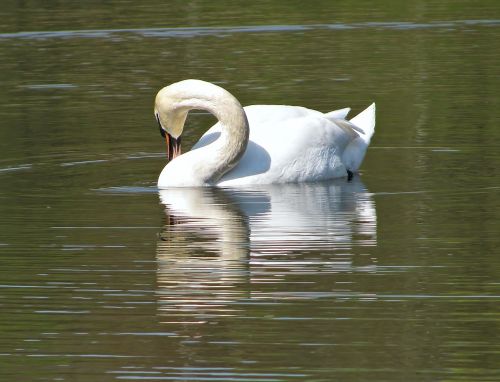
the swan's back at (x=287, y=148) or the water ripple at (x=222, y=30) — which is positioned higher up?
the swan's back at (x=287, y=148)

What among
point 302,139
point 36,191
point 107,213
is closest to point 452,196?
point 302,139

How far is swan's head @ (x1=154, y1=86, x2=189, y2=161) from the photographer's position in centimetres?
1203

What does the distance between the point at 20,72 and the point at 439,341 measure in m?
13.2

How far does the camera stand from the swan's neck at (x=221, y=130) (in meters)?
11.7

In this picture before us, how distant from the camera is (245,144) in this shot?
11703 millimetres

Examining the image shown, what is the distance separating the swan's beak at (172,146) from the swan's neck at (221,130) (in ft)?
1.07

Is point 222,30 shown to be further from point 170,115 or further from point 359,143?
point 170,115

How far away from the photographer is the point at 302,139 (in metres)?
11.9

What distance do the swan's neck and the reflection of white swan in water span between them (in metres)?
0.19

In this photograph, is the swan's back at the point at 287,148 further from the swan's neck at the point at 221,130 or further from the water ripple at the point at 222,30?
the water ripple at the point at 222,30

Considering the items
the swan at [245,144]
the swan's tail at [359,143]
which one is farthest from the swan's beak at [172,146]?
the swan's tail at [359,143]

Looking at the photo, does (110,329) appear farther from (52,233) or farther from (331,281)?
(52,233)

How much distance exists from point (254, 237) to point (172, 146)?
2.88 meters

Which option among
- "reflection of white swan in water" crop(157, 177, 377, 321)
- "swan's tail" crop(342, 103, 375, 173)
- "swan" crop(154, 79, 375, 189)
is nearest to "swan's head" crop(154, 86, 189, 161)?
"swan" crop(154, 79, 375, 189)
